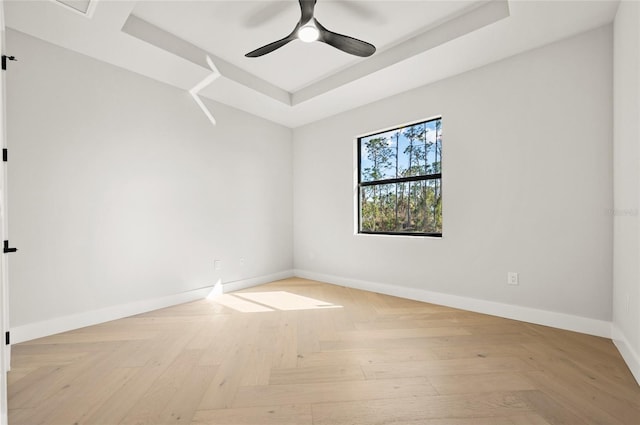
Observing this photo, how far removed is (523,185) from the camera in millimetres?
2682

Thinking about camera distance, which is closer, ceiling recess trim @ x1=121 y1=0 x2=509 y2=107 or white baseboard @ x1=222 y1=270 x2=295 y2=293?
ceiling recess trim @ x1=121 y1=0 x2=509 y2=107

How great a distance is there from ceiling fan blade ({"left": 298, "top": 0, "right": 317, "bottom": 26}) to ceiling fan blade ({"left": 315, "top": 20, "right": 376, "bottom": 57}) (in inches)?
3.9

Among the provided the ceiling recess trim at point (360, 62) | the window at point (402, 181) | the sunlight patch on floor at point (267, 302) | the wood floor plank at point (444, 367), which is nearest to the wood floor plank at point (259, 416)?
the wood floor plank at point (444, 367)

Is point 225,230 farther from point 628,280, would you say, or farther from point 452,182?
point 628,280

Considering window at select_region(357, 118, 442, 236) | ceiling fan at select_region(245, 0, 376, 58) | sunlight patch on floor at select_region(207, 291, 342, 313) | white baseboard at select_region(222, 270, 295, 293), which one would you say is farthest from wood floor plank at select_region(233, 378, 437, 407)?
ceiling fan at select_region(245, 0, 376, 58)

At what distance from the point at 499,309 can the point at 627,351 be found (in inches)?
37.1

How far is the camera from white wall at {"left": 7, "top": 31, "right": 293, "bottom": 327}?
7.78 feet

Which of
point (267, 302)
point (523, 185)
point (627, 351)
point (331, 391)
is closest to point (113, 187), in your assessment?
point (267, 302)

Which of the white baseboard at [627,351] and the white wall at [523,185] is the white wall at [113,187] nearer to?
the white wall at [523,185]

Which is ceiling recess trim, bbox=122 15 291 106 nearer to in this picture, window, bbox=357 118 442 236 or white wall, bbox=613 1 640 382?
window, bbox=357 118 442 236

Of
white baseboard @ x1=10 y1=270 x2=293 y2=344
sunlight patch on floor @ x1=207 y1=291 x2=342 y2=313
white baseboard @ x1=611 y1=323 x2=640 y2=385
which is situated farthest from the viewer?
sunlight patch on floor @ x1=207 y1=291 x2=342 y2=313

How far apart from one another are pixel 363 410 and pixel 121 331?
7.26 ft

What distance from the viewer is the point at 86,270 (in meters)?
2.65

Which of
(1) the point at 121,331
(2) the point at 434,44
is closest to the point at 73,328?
(1) the point at 121,331
